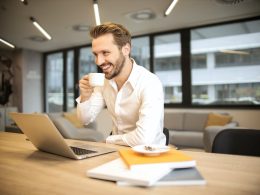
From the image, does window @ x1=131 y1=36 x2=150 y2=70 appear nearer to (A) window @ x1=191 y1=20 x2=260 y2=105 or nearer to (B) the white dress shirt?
(A) window @ x1=191 y1=20 x2=260 y2=105

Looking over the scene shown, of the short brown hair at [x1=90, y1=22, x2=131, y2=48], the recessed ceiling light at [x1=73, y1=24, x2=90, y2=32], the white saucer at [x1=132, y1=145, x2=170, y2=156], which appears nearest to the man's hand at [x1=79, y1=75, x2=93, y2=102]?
the short brown hair at [x1=90, y1=22, x2=131, y2=48]

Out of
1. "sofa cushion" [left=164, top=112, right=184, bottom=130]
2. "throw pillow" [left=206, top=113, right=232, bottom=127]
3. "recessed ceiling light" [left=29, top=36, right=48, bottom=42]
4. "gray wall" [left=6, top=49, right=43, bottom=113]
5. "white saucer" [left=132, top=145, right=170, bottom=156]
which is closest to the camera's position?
"white saucer" [left=132, top=145, right=170, bottom=156]

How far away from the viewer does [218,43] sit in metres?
5.08

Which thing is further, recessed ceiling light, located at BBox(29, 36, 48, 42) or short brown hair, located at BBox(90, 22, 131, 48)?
recessed ceiling light, located at BBox(29, 36, 48, 42)

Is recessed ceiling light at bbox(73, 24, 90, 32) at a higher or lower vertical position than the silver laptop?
higher

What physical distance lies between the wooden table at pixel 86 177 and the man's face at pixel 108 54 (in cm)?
71

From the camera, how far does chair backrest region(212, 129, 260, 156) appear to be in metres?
1.24

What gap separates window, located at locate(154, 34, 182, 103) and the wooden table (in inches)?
185

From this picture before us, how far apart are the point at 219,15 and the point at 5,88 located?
655 centimetres

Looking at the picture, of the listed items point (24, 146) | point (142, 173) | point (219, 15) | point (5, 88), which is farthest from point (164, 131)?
point (5, 88)

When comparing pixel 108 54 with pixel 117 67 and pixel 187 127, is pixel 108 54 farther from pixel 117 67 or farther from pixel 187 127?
pixel 187 127

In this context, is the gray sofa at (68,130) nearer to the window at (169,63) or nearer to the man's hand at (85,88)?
the man's hand at (85,88)

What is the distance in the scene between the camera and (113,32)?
1.53 m

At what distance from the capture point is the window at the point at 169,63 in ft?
18.2
